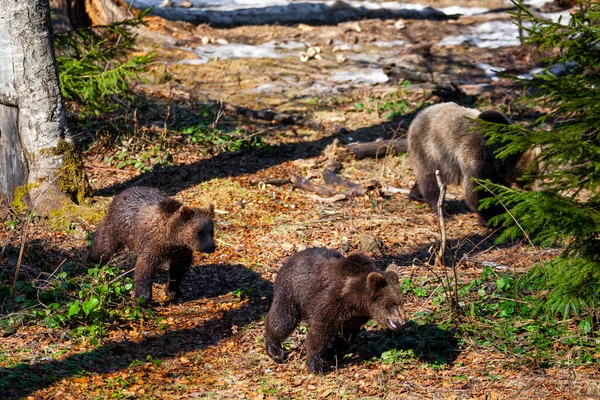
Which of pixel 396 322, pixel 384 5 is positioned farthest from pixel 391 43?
pixel 396 322

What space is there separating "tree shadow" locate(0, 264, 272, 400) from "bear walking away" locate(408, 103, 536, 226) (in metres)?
4.21

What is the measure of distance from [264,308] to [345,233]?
2.37m

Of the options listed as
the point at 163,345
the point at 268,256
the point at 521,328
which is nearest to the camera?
the point at 521,328

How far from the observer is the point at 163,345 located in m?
7.74

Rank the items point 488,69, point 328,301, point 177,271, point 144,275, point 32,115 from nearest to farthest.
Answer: point 328,301, point 144,275, point 177,271, point 32,115, point 488,69

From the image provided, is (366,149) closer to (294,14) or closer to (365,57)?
(365,57)

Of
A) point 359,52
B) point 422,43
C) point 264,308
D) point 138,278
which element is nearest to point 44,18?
point 138,278

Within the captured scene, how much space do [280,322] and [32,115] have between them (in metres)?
5.10

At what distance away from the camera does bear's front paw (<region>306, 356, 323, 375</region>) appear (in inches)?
278

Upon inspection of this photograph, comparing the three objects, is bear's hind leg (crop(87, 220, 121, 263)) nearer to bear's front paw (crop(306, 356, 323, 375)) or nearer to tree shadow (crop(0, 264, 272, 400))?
tree shadow (crop(0, 264, 272, 400))

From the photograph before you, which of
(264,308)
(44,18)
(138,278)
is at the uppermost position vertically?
(44,18)

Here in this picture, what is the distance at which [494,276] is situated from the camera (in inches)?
348

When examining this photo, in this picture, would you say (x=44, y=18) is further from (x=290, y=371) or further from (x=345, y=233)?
(x=290, y=371)

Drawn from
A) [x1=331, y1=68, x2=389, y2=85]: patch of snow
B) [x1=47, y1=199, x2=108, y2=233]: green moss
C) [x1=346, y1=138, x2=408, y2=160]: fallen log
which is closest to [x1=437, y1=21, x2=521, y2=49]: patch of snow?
[x1=331, y1=68, x2=389, y2=85]: patch of snow
